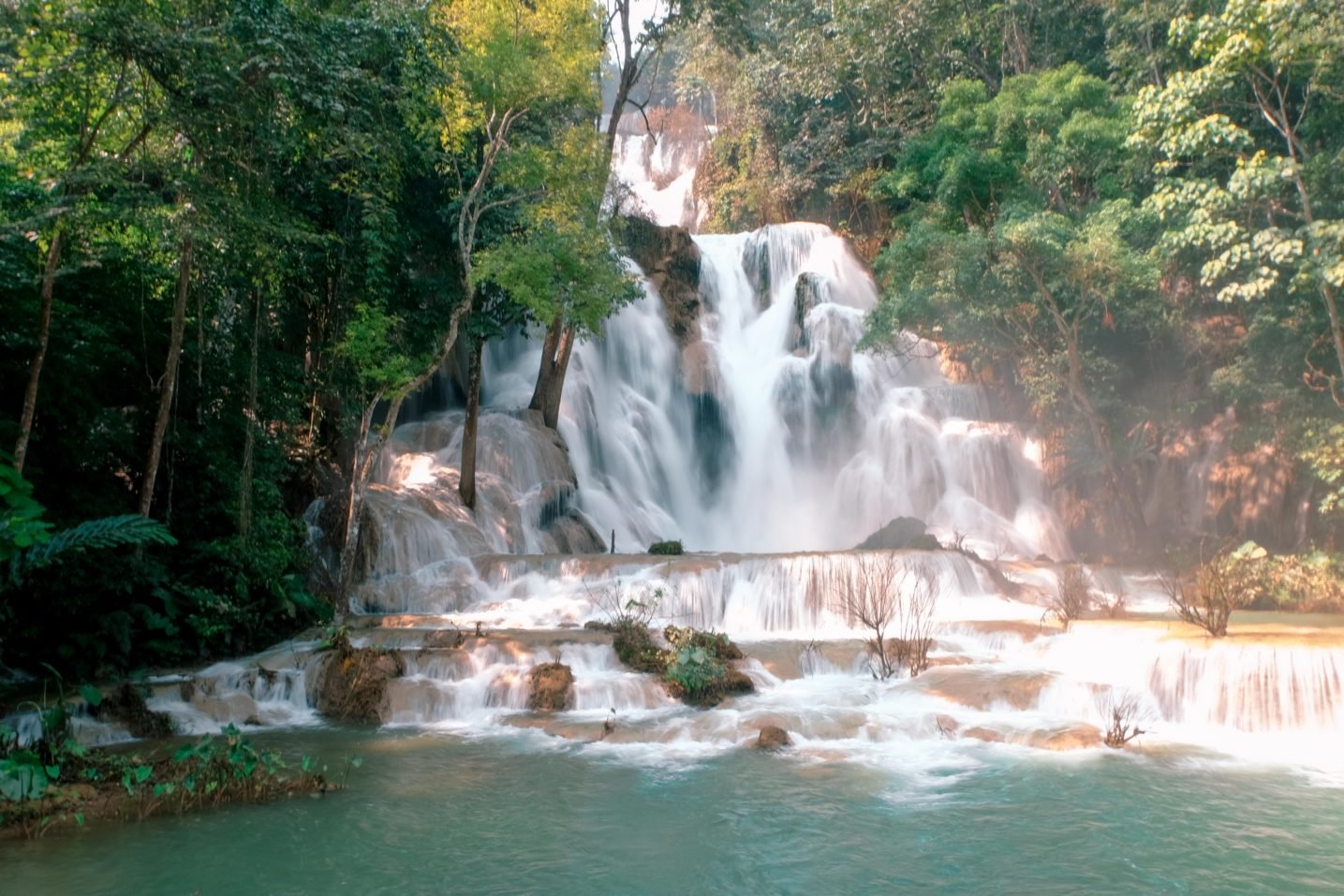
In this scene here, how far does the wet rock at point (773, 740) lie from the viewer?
9.28 meters

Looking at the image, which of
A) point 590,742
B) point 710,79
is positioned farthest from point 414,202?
point 710,79

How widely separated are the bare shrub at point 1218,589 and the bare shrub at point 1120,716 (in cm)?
159

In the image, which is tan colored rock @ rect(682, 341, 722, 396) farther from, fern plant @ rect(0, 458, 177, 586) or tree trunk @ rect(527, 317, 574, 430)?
fern plant @ rect(0, 458, 177, 586)

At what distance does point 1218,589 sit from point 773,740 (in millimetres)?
6121

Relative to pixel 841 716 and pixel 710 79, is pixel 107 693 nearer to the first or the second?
pixel 841 716

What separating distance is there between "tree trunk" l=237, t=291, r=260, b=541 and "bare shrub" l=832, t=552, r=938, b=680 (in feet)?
25.8

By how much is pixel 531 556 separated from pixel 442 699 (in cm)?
546

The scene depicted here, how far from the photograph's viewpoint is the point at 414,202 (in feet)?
57.7

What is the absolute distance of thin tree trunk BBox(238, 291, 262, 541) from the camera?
12391mm

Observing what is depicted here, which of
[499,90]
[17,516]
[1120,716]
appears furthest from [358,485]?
[1120,716]

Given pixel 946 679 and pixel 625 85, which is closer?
pixel 946 679

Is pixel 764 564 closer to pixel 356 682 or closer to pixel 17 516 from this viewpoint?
pixel 356 682

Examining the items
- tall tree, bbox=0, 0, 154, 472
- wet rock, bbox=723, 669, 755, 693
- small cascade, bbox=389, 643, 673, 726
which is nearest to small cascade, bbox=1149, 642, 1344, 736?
wet rock, bbox=723, 669, 755, 693

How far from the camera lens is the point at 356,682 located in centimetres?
1110
